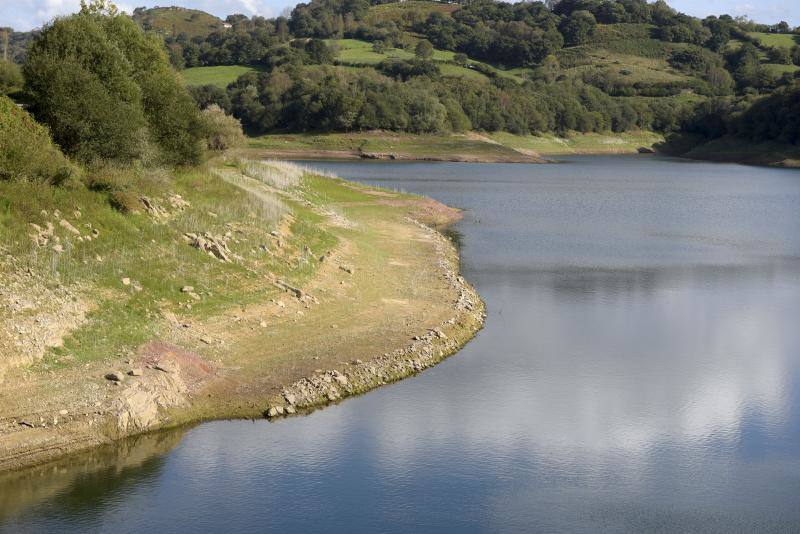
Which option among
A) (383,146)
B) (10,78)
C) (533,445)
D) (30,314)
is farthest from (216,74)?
(533,445)

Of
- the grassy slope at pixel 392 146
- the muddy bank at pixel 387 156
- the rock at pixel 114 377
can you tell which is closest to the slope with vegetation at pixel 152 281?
the rock at pixel 114 377

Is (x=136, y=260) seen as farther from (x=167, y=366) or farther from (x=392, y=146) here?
(x=392, y=146)

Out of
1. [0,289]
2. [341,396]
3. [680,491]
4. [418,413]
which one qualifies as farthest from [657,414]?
[0,289]

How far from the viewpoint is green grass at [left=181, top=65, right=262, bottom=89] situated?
569ft

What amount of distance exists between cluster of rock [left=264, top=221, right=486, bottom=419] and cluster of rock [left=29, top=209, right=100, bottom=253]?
8939 millimetres

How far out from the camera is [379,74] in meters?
Result: 171

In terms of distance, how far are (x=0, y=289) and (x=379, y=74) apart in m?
153

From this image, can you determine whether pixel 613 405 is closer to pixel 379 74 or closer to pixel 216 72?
pixel 379 74

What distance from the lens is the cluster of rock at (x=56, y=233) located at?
2600 centimetres

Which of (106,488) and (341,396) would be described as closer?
(106,488)

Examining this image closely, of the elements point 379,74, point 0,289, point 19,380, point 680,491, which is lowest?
point 680,491

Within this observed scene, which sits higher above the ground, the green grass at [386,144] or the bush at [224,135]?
the bush at [224,135]

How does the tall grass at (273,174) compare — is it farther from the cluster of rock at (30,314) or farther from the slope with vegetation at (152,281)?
the cluster of rock at (30,314)

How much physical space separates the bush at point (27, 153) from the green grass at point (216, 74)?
470 feet
